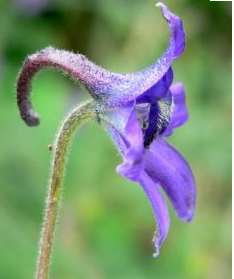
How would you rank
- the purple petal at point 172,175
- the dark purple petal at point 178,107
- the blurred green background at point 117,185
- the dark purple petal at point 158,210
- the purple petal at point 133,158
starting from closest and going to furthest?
the purple petal at point 133,158
the dark purple petal at point 158,210
the purple petal at point 172,175
the dark purple petal at point 178,107
the blurred green background at point 117,185

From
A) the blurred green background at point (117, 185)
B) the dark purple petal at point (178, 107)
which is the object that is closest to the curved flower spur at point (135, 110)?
the dark purple petal at point (178, 107)

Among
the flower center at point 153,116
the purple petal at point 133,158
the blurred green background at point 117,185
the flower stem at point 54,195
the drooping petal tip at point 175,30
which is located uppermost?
the drooping petal tip at point 175,30

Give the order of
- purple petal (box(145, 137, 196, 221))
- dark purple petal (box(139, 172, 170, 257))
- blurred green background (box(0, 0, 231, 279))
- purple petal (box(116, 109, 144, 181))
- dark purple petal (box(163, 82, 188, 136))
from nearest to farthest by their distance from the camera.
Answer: purple petal (box(116, 109, 144, 181)) < dark purple petal (box(139, 172, 170, 257)) < purple petal (box(145, 137, 196, 221)) < dark purple petal (box(163, 82, 188, 136)) < blurred green background (box(0, 0, 231, 279))

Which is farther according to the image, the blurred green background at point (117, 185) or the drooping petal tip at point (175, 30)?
the blurred green background at point (117, 185)

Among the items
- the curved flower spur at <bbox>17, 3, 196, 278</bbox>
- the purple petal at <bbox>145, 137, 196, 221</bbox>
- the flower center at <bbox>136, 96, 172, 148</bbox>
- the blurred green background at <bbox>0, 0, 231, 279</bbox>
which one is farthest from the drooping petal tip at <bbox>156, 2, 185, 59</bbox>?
the blurred green background at <bbox>0, 0, 231, 279</bbox>

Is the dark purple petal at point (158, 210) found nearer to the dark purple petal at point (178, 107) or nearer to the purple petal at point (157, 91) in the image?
the purple petal at point (157, 91)

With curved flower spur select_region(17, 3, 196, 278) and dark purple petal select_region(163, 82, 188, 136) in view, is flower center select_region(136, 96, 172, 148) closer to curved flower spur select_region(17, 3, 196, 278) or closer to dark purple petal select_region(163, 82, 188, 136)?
curved flower spur select_region(17, 3, 196, 278)

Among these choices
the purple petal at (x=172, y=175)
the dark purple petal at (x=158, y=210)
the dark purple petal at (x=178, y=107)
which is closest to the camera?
the dark purple petal at (x=158, y=210)

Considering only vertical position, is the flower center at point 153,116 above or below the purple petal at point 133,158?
below

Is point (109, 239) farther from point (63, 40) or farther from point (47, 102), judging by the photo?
point (63, 40)

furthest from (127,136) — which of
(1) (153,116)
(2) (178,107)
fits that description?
(2) (178,107)
